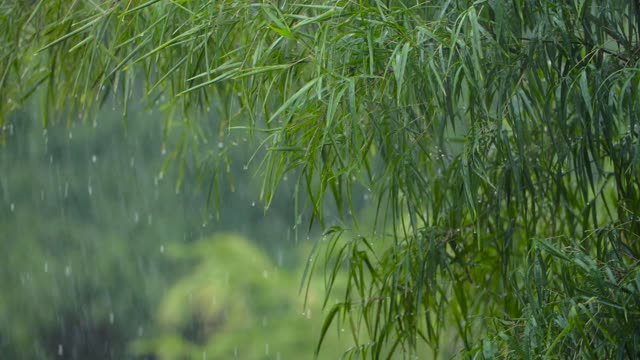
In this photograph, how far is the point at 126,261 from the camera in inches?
290

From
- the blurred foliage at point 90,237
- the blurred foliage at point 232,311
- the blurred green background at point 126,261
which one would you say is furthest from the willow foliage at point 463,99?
the blurred foliage at point 90,237

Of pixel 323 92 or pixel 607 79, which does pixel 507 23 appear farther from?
pixel 323 92

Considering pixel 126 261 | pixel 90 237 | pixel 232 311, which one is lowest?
pixel 232 311

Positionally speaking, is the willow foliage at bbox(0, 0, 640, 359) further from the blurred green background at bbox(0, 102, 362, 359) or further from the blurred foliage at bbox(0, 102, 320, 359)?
the blurred foliage at bbox(0, 102, 320, 359)

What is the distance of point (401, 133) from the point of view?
210 centimetres

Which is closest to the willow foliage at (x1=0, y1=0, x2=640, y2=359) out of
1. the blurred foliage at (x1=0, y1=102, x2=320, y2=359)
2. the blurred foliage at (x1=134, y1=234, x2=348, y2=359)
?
the blurred foliage at (x1=134, y1=234, x2=348, y2=359)

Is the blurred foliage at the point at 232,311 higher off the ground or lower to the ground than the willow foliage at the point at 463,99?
lower

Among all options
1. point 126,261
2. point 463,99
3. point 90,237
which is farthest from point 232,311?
point 463,99

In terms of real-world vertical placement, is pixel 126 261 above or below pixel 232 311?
above

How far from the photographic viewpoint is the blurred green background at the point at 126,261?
23.5 ft

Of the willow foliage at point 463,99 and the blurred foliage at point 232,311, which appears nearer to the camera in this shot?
the willow foliage at point 463,99

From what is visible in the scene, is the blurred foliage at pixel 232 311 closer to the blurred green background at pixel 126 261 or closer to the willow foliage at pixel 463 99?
the blurred green background at pixel 126 261

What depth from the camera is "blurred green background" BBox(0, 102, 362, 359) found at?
718 centimetres

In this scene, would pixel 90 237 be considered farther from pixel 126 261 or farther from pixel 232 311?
pixel 232 311
